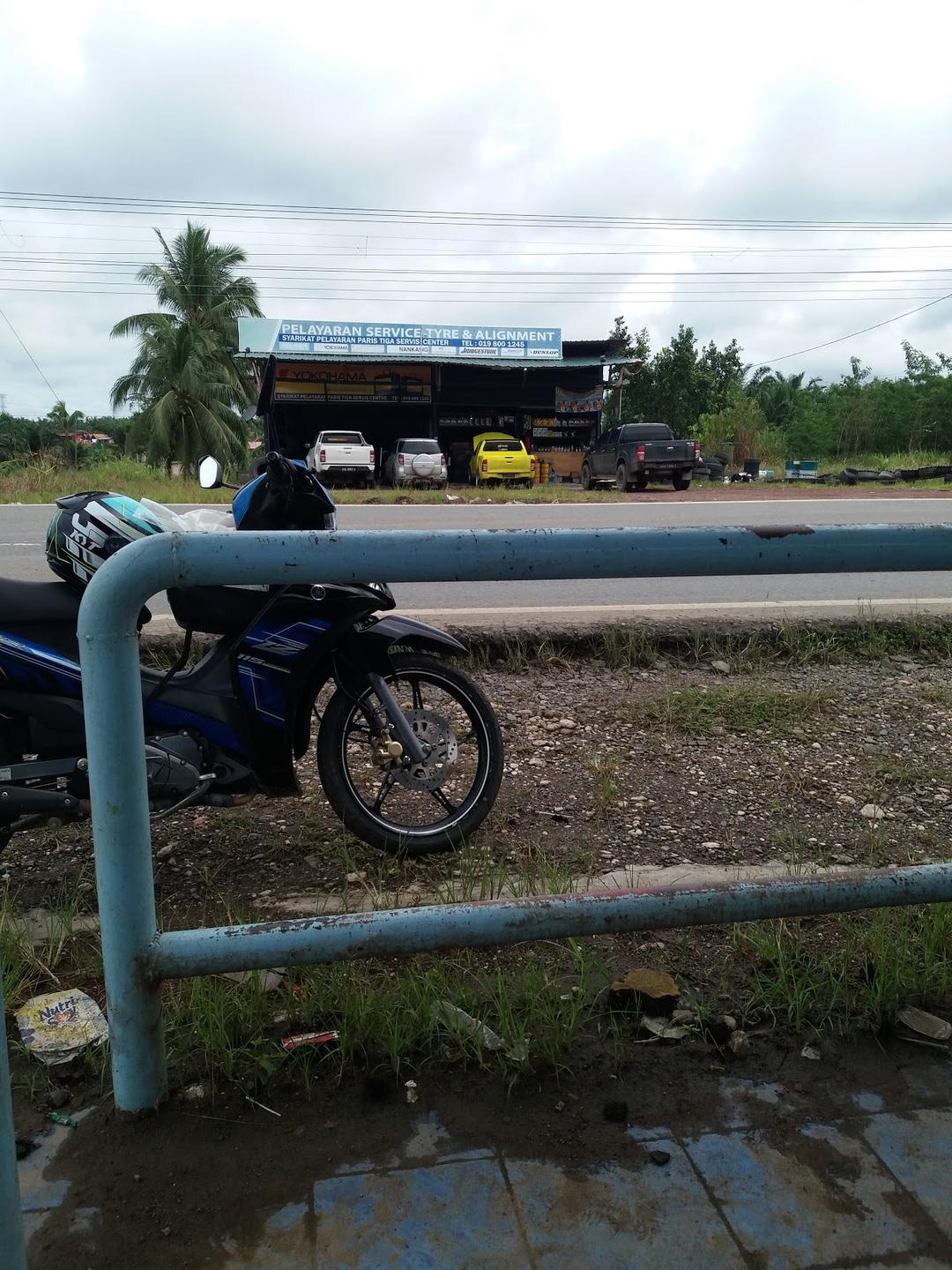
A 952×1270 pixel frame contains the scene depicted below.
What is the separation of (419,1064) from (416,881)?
0.91m

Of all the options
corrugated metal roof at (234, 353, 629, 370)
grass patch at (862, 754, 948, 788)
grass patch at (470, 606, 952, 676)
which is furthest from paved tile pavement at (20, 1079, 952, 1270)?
corrugated metal roof at (234, 353, 629, 370)

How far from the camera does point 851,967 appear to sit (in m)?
2.24

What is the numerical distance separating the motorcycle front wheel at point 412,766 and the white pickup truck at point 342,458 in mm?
20151

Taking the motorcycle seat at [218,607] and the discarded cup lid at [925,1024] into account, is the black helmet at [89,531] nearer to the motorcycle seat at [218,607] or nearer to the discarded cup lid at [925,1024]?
the motorcycle seat at [218,607]

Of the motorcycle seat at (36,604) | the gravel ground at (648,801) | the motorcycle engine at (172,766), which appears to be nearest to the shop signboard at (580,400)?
the gravel ground at (648,801)

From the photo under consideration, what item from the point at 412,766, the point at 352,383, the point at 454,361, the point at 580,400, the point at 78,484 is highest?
the point at 454,361

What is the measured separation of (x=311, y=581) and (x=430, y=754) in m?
1.54

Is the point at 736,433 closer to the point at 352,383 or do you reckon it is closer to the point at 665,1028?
the point at 352,383

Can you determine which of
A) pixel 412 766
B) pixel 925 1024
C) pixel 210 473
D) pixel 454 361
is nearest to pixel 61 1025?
pixel 412 766

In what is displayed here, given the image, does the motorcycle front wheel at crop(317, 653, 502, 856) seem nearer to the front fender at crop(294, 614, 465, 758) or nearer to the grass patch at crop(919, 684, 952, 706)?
the front fender at crop(294, 614, 465, 758)

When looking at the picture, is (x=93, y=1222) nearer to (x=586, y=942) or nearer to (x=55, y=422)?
(x=586, y=942)

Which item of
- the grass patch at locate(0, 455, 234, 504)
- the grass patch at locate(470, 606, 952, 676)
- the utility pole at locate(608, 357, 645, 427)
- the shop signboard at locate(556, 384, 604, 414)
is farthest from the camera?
the shop signboard at locate(556, 384, 604, 414)

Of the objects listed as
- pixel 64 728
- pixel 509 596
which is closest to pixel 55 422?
pixel 509 596

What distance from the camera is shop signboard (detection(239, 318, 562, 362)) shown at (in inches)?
1117
